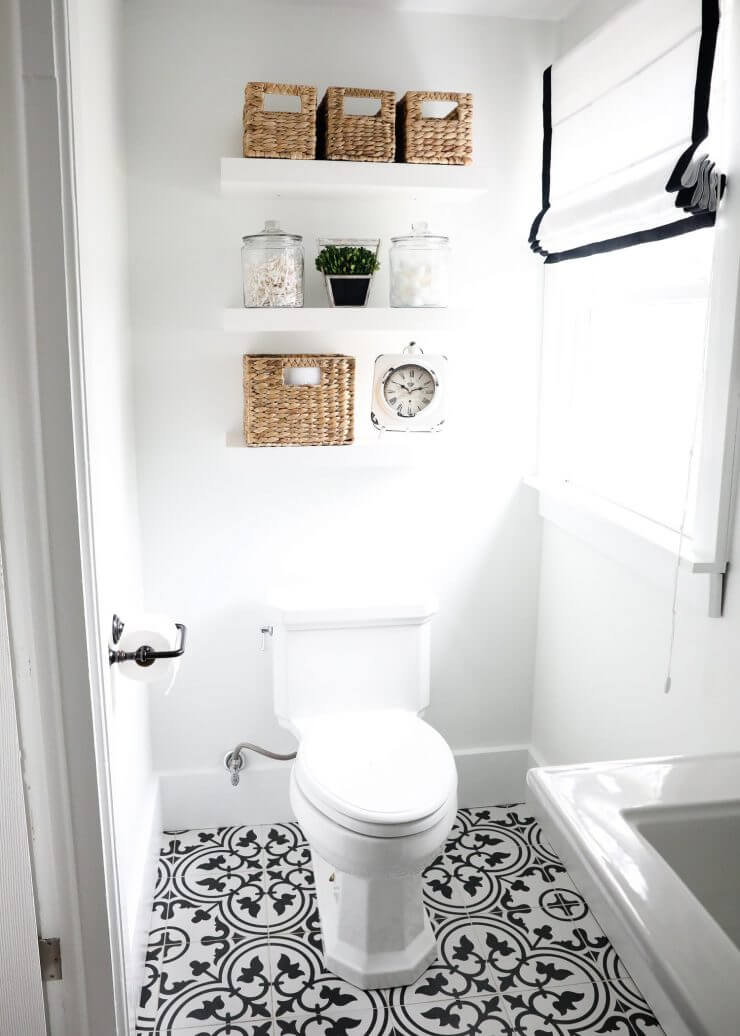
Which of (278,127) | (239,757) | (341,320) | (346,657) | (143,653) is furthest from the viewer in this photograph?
(239,757)

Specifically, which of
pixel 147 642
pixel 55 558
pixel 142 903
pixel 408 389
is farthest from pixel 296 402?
pixel 142 903

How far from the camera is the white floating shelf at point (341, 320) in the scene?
2.20 meters

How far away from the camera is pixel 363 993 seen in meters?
2.00

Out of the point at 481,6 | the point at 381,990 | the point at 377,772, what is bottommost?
the point at 381,990

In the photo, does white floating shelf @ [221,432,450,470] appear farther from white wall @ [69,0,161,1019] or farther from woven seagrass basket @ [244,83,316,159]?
woven seagrass basket @ [244,83,316,159]

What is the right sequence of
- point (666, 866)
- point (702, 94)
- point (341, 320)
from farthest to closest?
1. point (341, 320)
2. point (702, 94)
3. point (666, 866)

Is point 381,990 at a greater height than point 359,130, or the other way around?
point 359,130

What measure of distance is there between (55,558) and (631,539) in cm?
130

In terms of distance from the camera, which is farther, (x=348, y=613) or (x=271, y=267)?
(x=348, y=613)

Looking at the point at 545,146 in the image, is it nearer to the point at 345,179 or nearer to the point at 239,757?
the point at 345,179

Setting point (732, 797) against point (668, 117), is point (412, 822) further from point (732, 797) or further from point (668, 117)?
point (668, 117)

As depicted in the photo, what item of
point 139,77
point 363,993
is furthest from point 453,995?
point 139,77

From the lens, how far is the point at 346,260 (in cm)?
223

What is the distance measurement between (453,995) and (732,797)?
1165 millimetres
